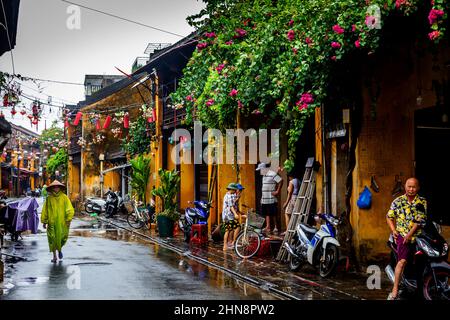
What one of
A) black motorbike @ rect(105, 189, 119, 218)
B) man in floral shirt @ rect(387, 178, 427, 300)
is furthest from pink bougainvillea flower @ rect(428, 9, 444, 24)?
black motorbike @ rect(105, 189, 119, 218)

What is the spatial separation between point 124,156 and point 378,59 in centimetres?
2699

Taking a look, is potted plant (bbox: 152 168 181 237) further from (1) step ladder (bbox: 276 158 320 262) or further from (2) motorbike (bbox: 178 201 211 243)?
(1) step ladder (bbox: 276 158 320 262)

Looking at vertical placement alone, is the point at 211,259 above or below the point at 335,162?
below

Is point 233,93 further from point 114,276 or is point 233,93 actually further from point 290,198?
point 114,276

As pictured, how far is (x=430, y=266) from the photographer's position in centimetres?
831

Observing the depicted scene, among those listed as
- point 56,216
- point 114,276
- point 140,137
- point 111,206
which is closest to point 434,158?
point 114,276

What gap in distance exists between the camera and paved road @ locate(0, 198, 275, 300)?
30.7 feet

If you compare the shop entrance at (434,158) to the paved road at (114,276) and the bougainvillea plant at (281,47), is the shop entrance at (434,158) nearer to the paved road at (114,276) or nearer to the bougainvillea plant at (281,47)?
the bougainvillea plant at (281,47)

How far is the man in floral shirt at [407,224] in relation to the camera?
857cm

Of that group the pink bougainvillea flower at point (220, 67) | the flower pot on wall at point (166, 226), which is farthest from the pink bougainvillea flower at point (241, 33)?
the flower pot on wall at point (166, 226)

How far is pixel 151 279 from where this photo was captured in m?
11.0
